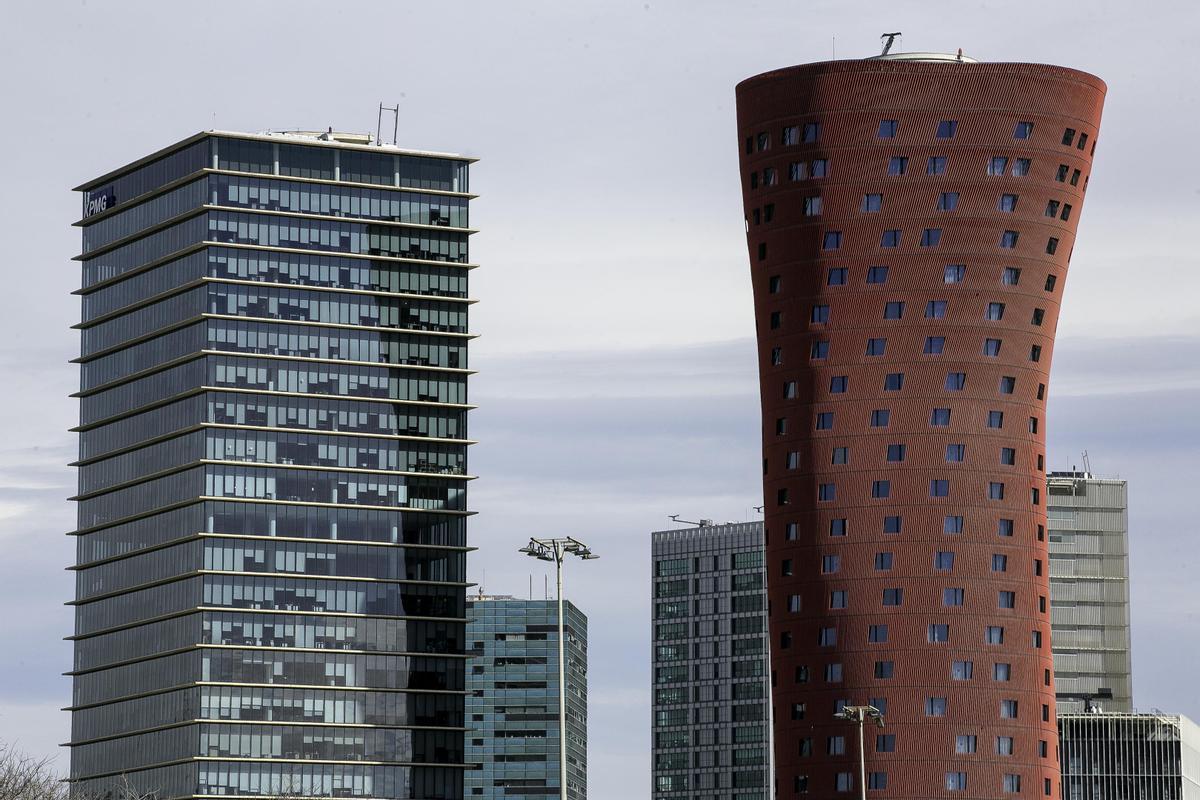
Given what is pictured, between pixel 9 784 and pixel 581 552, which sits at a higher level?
pixel 581 552

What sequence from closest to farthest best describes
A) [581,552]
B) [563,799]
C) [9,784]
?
[563,799]
[581,552]
[9,784]

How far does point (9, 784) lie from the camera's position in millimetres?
163625

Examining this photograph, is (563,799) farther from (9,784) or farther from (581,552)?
(9,784)

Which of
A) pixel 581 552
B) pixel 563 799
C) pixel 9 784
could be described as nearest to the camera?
pixel 563 799

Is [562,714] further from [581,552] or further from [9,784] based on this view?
[9,784]

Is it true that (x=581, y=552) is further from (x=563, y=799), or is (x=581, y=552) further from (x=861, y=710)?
(x=861, y=710)

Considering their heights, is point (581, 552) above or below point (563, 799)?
above

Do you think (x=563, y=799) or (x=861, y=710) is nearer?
(x=563, y=799)

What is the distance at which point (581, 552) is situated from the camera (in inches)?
5910

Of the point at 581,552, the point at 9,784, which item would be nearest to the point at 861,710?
the point at 581,552

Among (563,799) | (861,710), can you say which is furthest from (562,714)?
(861,710)

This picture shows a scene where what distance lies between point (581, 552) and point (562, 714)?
8.64 metres

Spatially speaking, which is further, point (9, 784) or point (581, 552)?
point (9, 784)

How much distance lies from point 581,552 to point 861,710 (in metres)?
27.9
